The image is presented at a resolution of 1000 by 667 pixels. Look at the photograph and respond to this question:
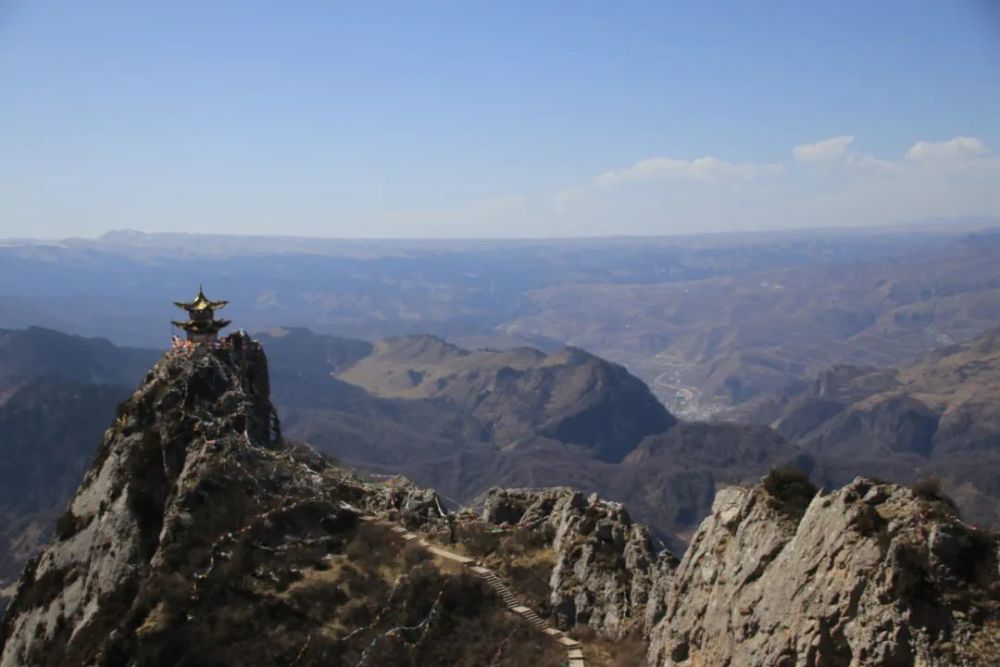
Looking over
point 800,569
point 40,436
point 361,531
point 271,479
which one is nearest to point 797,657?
point 800,569

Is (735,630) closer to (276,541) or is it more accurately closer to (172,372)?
(276,541)

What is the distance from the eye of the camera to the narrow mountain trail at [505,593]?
26706 mm

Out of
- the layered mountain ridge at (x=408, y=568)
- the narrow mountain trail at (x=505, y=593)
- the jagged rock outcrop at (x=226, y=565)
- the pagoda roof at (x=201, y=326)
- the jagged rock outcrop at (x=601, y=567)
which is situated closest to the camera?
the layered mountain ridge at (x=408, y=568)

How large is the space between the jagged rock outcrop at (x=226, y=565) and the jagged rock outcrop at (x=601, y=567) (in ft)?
9.69

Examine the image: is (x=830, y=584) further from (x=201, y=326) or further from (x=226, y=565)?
(x=201, y=326)

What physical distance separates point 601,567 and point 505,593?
382 cm

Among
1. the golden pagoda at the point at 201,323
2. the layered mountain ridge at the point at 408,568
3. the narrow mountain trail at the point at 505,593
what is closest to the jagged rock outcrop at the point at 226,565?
the layered mountain ridge at the point at 408,568

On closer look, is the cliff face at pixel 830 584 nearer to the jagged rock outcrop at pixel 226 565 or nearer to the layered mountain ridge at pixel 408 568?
the layered mountain ridge at pixel 408 568

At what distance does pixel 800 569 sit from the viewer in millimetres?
18281

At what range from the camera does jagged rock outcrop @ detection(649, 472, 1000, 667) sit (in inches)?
610

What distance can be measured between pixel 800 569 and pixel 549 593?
47.1ft

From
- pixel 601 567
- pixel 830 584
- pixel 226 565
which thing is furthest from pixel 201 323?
pixel 830 584

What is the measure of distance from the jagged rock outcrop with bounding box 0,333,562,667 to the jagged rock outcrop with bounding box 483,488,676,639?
9.69 ft

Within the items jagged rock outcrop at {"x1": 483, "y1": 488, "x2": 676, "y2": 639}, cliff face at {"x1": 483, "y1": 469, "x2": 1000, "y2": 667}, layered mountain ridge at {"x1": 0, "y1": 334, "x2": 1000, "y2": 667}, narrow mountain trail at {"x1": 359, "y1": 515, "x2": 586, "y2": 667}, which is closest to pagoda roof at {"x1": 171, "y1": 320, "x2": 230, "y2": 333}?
layered mountain ridge at {"x1": 0, "y1": 334, "x2": 1000, "y2": 667}
